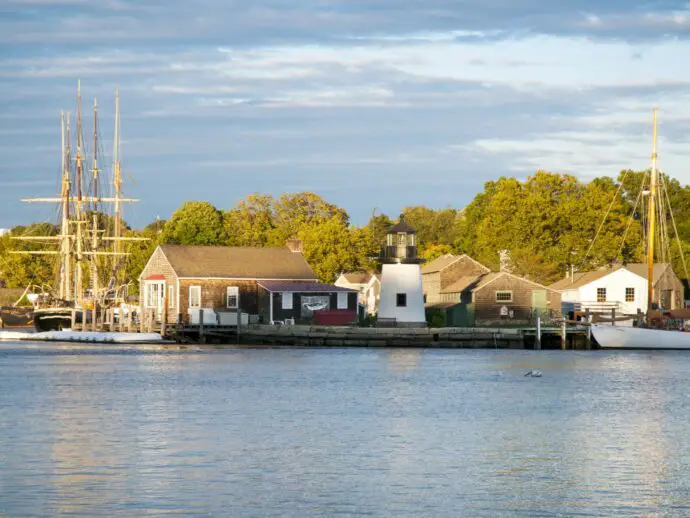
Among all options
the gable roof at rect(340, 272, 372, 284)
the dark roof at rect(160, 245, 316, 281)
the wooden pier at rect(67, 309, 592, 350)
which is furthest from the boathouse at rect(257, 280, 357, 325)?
the gable roof at rect(340, 272, 372, 284)

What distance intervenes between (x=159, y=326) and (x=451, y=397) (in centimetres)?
4637

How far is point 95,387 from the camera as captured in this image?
5847 centimetres

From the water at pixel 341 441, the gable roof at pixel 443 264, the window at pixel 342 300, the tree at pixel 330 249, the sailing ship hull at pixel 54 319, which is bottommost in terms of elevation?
the water at pixel 341 441

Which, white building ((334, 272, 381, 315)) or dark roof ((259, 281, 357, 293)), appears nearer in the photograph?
dark roof ((259, 281, 357, 293))

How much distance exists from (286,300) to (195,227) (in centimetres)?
4751

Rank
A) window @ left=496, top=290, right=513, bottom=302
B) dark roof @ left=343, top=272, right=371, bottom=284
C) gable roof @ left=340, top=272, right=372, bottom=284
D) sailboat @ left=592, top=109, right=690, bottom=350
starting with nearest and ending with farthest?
sailboat @ left=592, top=109, right=690, bottom=350, window @ left=496, top=290, right=513, bottom=302, gable roof @ left=340, top=272, right=372, bottom=284, dark roof @ left=343, top=272, right=371, bottom=284

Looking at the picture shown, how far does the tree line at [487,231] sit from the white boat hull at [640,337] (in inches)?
1158

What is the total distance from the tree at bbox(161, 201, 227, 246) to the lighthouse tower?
53143 millimetres

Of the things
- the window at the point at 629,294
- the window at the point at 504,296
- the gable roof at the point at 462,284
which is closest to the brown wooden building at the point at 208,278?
the gable roof at the point at 462,284

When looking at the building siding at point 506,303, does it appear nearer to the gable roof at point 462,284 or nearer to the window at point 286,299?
the gable roof at point 462,284

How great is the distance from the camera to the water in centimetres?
2852

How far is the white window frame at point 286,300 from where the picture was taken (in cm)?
10012

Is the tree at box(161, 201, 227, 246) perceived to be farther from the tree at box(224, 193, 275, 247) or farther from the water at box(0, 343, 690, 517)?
the water at box(0, 343, 690, 517)

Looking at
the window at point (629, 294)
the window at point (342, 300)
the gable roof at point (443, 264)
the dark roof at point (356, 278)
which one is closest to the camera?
the window at point (342, 300)
